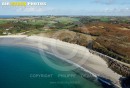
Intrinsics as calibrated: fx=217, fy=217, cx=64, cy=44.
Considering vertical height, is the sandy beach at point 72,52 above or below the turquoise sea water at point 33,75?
above

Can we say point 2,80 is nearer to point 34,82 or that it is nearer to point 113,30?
point 34,82

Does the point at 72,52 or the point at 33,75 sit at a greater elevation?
the point at 72,52

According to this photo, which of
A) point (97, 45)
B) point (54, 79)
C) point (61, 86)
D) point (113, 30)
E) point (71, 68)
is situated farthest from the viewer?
point (113, 30)

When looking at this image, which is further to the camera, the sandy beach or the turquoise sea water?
the sandy beach

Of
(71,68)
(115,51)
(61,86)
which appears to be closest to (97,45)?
(115,51)

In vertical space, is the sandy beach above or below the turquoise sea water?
above
